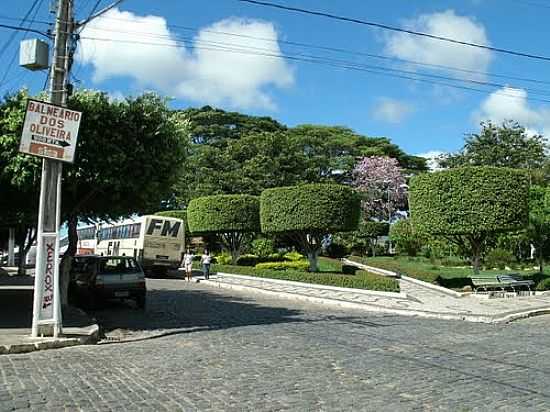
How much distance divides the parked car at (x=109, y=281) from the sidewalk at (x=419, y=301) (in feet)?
20.6

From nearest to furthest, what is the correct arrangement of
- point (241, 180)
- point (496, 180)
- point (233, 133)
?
point (496, 180), point (241, 180), point (233, 133)

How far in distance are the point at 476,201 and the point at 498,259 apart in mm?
14805

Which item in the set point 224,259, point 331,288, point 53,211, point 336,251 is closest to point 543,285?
point 331,288

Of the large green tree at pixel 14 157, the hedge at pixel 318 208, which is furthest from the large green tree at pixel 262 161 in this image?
the large green tree at pixel 14 157

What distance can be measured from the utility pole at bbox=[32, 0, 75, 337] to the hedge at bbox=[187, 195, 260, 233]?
2367 cm

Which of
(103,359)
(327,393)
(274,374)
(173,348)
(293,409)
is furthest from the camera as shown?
(173,348)

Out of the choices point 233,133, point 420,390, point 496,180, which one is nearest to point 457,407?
point 420,390

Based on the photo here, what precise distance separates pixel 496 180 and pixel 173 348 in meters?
16.9

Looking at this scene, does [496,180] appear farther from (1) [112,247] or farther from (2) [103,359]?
(1) [112,247]

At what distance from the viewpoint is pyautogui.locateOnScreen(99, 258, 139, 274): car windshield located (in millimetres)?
17953

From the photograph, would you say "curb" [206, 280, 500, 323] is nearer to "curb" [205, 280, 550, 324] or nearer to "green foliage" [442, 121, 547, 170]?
"curb" [205, 280, 550, 324]

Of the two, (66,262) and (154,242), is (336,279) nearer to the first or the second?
(66,262)

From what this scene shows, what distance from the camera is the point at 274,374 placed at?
862 centimetres

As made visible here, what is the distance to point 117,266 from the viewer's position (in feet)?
59.9
